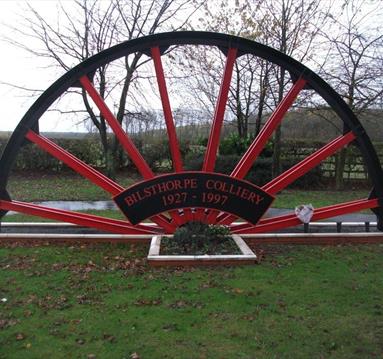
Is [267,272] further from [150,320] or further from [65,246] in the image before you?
[65,246]

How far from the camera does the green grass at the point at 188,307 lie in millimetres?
4695

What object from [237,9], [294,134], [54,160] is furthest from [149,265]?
[294,134]

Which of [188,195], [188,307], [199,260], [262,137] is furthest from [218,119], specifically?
[188,307]

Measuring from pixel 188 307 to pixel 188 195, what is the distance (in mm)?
2598

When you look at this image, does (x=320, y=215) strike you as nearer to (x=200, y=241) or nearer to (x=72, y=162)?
(x=200, y=241)

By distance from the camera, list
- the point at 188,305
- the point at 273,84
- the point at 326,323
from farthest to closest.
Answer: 1. the point at 273,84
2. the point at 188,305
3. the point at 326,323

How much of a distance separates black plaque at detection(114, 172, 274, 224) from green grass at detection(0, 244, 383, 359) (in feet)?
2.91

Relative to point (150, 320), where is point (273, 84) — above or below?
above

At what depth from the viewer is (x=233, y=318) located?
5.41 metres

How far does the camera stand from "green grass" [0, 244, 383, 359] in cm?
470

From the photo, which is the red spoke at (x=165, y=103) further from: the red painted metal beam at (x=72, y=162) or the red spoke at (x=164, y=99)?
the red painted metal beam at (x=72, y=162)

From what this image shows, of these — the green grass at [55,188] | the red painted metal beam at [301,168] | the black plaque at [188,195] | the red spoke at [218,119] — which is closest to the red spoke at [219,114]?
the red spoke at [218,119]

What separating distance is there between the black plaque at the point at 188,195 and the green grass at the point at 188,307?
35.0 inches

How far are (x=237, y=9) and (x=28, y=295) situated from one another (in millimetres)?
15209
